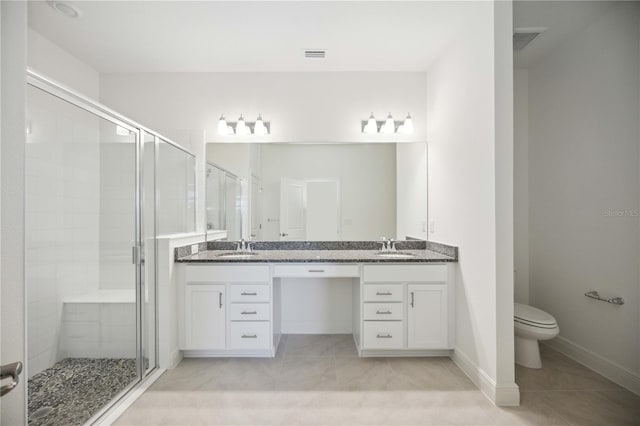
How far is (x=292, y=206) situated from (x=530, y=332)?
216cm

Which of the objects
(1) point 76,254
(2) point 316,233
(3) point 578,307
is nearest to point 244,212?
(2) point 316,233

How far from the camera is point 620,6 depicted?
7.08ft

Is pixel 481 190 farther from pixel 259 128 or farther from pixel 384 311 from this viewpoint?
pixel 259 128

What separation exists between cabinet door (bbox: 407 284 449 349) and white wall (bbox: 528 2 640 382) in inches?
41.9

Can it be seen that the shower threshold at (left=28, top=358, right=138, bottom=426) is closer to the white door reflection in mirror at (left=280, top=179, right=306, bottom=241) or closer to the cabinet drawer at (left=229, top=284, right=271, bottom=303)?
the cabinet drawer at (left=229, top=284, right=271, bottom=303)

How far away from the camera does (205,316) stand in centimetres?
246

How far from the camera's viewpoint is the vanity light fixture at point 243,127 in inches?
116

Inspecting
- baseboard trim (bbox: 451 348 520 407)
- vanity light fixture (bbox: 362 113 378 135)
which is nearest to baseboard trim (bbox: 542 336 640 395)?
baseboard trim (bbox: 451 348 520 407)

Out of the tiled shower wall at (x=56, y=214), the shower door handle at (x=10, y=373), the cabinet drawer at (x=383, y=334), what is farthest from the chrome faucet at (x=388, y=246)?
the shower door handle at (x=10, y=373)

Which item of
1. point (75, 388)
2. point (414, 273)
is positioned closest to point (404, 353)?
point (414, 273)

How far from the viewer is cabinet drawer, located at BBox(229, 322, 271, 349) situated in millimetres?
2455

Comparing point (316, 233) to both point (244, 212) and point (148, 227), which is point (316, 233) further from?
point (148, 227)

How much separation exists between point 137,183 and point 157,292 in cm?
83

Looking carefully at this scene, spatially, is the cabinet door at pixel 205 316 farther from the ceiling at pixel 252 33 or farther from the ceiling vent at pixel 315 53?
the ceiling vent at pixel 315 53
